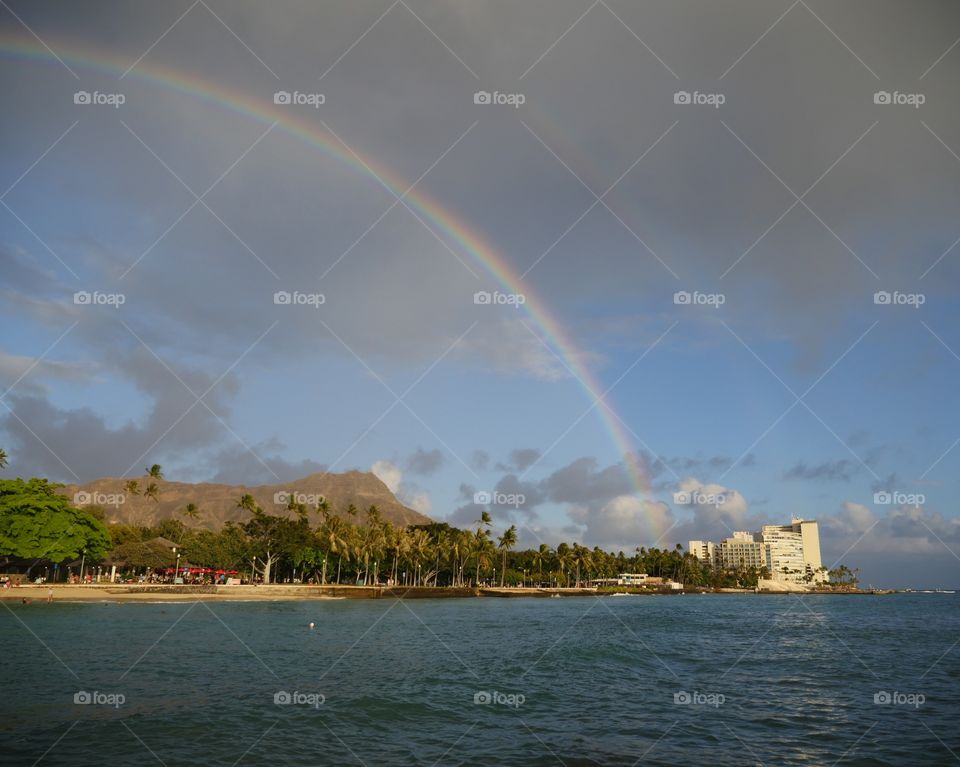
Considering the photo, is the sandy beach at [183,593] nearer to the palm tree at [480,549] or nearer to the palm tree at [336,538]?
the palm tree at [336,538]

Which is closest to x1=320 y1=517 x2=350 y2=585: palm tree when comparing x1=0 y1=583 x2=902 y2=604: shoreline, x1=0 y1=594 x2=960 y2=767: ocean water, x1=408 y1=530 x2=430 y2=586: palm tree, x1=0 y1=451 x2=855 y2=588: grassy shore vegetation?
x1=0 y1=451 x2=855 y2=588: grassy shore vegetation

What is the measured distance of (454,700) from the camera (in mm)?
24953

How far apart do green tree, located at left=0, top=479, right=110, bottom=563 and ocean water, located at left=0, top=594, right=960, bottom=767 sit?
37847 millimetres

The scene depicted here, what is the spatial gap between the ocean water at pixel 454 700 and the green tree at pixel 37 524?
124 feet

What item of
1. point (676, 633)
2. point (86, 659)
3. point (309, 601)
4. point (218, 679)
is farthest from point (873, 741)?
point (309, 601)

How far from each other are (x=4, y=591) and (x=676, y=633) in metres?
67.9

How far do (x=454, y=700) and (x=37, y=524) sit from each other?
249 ft

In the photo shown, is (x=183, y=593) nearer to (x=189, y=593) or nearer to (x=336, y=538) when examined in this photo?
→ (x=189, y=593)

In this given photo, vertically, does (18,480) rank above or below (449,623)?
above

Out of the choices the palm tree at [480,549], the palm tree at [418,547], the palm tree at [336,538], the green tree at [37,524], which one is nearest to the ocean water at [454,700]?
the green tree at [37,524]

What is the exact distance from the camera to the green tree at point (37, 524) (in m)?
79.1

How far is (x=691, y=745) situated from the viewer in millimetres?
18750

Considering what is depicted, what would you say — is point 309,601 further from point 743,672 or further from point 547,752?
point 547,752

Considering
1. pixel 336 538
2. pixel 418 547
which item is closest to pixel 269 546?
pixel 336 538
